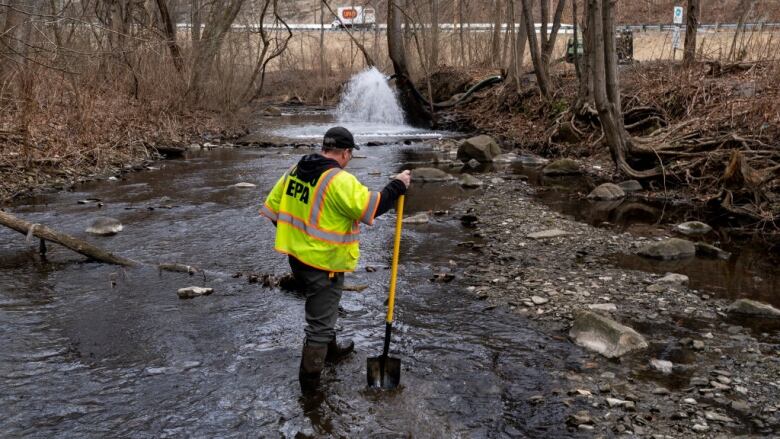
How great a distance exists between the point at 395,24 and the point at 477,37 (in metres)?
6.27

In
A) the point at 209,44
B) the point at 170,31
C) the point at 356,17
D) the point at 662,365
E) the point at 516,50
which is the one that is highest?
the point at 356,17

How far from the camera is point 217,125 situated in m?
23.1

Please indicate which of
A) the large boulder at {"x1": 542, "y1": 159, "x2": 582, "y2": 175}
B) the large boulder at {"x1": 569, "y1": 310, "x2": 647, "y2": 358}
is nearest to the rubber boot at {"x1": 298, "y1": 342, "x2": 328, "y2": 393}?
the large boulder at {"x1": 569, "y1": 310, "x2": 647, "y2": 358}

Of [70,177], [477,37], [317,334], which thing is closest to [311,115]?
[477,37]

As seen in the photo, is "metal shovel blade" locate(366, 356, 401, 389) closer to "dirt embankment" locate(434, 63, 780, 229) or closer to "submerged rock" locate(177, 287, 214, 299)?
"submerged rock" locate(177, 287, 214, 299)

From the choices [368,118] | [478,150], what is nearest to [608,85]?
[478,150]

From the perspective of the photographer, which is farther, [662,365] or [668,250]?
[668,250]

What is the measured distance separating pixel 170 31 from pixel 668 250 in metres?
19.6

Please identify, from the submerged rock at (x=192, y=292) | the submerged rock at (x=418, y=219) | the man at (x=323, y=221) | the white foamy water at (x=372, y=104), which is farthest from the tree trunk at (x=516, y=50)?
the man at (x=323, y=221)

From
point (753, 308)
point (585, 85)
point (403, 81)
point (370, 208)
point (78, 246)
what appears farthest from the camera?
point (403, 81)

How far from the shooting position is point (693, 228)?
10.1m

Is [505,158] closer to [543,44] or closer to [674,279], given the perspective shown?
[543,44]

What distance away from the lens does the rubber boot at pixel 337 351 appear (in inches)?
218

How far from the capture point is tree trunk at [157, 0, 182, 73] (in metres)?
21.3
